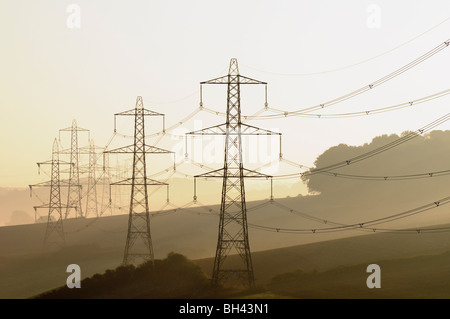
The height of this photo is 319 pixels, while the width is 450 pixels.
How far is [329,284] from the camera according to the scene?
200 ft

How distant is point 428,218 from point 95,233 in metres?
70.8

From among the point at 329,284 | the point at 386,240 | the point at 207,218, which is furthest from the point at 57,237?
the point at 329,284

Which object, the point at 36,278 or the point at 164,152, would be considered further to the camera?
the point at 36,278

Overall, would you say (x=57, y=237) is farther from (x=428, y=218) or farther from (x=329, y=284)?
(x=329, y=284)

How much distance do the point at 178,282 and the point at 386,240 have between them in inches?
1634
